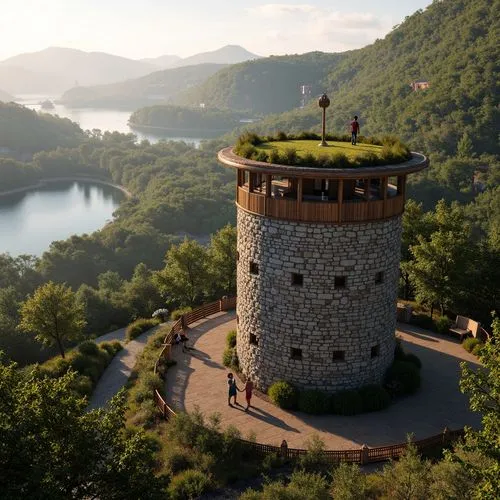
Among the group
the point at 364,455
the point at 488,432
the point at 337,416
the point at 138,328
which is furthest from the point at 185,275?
the point at 488,432

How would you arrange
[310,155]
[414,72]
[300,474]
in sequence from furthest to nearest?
[414,72] → [310,155] → [300,474]

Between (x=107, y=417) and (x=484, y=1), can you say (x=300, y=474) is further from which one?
(x=484, y=1)

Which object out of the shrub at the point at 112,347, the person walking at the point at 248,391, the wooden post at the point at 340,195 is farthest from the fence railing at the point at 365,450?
the shrub at the point at 112,347

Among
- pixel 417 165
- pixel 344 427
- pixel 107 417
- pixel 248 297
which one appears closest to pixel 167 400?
pixel 248 297

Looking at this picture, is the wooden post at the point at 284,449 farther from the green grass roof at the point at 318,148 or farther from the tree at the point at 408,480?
the green grass roof at the point at 318,148

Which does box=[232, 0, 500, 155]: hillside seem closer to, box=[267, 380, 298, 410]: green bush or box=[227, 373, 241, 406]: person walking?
box=[267, 380, 298, 410]: green bush

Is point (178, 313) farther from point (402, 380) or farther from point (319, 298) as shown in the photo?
point (402, 380)
